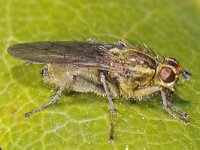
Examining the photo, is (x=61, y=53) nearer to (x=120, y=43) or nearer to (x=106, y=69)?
(x=106, y=69)

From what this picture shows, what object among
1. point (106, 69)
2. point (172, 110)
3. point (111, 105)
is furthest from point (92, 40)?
point (172, 110)

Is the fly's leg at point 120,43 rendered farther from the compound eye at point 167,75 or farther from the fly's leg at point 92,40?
the compound eye at point 167,75

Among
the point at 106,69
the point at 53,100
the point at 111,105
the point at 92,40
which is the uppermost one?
the point at 92,40

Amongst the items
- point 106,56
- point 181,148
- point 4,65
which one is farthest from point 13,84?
point 181,148

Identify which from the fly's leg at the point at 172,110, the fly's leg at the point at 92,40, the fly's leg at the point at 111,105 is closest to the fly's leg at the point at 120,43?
the fly's leg at the point at 92,40

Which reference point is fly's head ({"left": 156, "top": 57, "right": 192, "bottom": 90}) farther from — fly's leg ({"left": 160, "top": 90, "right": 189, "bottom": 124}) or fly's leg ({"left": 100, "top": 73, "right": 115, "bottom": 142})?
fly's leg ({"left": 100, "top": 73, "right": 115, "bottom": 142})

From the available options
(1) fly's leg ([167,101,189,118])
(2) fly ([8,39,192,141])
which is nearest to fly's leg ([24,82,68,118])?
(2) fly ([8,39,192,141])

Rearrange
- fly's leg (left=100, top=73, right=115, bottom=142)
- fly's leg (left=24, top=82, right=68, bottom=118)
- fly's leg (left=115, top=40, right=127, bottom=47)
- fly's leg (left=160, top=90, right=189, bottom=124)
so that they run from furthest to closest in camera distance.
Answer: fly's leg (left=115, top=40, right=127, bottom=47) < fly's leg (left=160, top=90, right=189, bottom=124) < fly's leg (left=24, top=82, right=68, bottom=118) < fly's leg (left=100, top=73, right=115, bottom=142)
